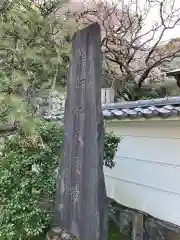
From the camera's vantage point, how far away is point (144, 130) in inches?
202

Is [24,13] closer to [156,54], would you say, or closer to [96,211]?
[96,211]

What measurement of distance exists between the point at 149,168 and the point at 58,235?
1.98m

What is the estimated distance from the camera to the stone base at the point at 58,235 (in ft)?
12.0

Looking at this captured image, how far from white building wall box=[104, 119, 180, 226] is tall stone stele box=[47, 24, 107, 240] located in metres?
1.41

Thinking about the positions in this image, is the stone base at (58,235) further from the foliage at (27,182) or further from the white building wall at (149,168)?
the white building wall at (149,168)

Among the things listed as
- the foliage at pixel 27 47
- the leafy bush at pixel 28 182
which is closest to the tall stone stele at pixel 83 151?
the leafy bush at pixel 28 182

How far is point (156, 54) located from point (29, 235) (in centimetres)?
740

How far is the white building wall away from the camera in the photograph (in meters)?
4.62

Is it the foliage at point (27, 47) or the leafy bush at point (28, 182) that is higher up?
the foliage at point (27, 47)

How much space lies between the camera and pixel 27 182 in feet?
13.5

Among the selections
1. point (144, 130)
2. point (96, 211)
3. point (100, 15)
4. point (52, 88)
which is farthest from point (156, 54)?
point (96, 211)

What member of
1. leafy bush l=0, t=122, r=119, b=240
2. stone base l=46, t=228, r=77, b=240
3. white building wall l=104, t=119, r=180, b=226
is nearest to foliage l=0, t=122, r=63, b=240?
leafy bush l=0, t=122, r=119, b=240

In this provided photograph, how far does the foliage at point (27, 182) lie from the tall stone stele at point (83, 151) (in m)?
0.34

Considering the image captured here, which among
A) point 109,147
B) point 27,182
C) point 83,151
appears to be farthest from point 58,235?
point 109,147
